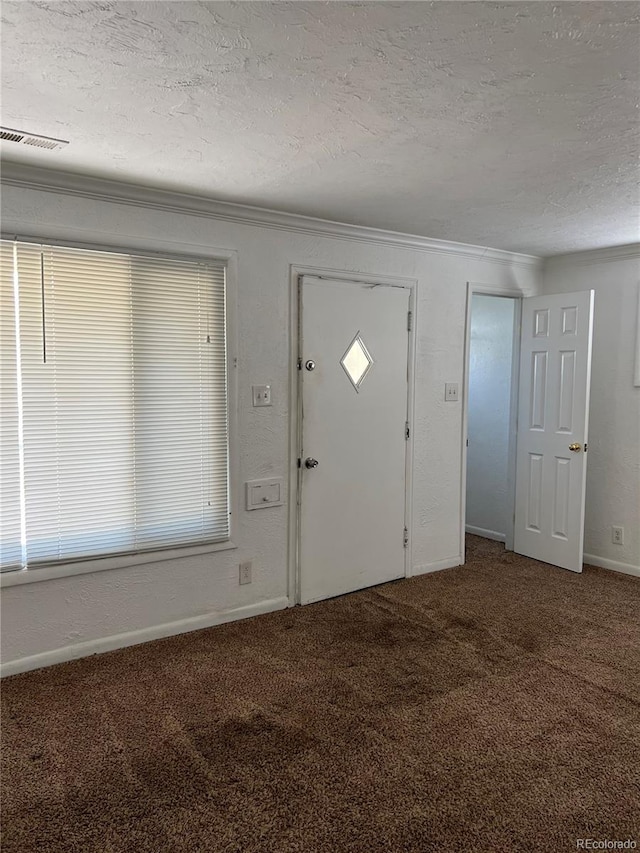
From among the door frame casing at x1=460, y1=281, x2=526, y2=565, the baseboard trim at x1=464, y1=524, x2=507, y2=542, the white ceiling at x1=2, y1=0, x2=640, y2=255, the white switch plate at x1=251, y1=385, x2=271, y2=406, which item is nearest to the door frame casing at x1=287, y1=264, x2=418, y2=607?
the white switch plate at x1=251, y1=385, x2=271, y2=406

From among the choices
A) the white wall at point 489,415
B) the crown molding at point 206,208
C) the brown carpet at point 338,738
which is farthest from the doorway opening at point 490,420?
the brown carpet at point 338,738

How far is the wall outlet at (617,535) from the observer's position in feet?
14.3

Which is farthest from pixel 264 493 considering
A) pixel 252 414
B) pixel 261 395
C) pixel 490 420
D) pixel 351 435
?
pixel 490 420

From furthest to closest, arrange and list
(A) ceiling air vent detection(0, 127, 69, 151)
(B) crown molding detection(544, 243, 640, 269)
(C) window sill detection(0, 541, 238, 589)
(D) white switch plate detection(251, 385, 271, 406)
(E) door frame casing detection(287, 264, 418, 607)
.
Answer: (B) crown molding detection(544, 243, 640, 269), (E) door frame casing detection(287, 264, 418, 607), (D) white switch plate detection(251, 385, 271, 406), (C) window sill detection(0, 541, 238, 589), (A) ceiling air vent detection(0, 127, 69, 151)

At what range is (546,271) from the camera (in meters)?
4.77

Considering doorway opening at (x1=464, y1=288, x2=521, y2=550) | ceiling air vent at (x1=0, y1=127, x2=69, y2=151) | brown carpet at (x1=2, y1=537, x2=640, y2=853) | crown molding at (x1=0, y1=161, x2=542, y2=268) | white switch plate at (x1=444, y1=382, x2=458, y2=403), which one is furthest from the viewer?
doorway opening at (x1=464, y1=288, x2=521, y2=550)

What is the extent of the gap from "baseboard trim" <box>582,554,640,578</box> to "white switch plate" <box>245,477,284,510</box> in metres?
2.56

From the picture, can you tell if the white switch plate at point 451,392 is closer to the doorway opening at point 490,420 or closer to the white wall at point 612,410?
the doorway opening at point 490,420

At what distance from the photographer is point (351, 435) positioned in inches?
150

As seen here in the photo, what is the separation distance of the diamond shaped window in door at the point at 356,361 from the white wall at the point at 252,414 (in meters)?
0.43

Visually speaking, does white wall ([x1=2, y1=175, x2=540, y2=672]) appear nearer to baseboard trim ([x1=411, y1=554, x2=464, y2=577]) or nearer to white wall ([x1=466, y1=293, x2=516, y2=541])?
baseboard trim ([x1=411, y1=554, x2=464, y2=577])

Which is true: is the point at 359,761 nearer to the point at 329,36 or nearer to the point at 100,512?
the point at 100,512

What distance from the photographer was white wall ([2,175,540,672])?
111 inches

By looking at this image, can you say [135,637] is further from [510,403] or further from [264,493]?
[510,403]
